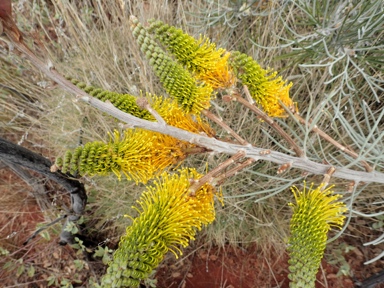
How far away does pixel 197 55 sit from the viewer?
0.72 metres

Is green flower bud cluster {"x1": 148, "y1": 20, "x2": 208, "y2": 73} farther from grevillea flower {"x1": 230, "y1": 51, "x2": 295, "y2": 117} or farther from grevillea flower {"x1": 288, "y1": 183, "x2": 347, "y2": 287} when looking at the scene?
grevillea flower {"x1": 288, "y1": 183, "x2": 347, "y2": 287}

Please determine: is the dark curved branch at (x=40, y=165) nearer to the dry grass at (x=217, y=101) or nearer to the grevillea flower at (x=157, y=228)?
the dry grass at (x=217, y=101)

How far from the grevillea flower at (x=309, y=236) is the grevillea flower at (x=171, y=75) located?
0.30 metres

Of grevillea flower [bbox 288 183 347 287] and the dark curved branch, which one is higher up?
grevillea flower [bbox 288 183 347 287]

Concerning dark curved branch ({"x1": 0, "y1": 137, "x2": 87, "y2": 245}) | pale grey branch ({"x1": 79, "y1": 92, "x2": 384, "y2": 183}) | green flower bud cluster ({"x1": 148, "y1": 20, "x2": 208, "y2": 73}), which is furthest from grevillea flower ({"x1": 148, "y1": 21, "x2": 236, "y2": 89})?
dark curved branch ({"x1": 0, "y1": 137, "x2": 87, "y2": 245})

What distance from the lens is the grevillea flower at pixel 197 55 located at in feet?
2.21

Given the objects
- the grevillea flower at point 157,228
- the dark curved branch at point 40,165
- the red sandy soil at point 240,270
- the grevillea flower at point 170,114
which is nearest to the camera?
the grevillea flower at point 157,228

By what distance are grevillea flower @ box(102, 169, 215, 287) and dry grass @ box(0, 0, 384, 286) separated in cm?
83

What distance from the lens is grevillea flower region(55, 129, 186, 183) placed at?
0.63 metres

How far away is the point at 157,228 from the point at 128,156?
0.15 m

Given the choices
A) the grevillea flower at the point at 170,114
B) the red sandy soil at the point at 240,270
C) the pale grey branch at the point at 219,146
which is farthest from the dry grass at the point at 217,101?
the grevillea flower at the point at 170,114

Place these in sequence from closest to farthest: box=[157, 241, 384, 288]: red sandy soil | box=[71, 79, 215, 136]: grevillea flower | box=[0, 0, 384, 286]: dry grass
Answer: box=[71, 79, 215, 136]: grevillea flower < box=[0, 0, 384, 286]: dry grass < box=[157, 241, 384, 288]: red sandy soil

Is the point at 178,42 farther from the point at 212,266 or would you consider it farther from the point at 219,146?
the point at 212,266

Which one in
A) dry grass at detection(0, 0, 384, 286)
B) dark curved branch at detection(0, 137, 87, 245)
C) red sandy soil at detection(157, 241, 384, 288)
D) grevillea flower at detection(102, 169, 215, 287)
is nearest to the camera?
grevillea flower at detection(102, 169, 215, 287)
